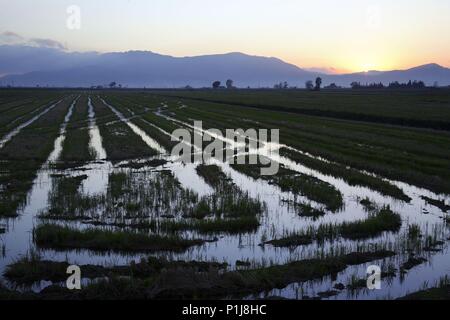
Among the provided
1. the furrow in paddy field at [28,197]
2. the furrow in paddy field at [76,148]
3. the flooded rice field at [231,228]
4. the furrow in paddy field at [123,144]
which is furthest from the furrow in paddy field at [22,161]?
the furrow in paddy field at [123,144]

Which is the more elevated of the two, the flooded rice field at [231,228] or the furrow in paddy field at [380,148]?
the furrow in paddy field at [380,148]

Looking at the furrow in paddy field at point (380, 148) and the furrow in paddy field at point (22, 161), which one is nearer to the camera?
the furrow in paddy field at point (22, 161)

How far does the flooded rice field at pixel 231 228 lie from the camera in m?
8.00

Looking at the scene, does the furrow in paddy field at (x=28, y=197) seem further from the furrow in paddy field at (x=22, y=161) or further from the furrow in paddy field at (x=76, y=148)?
the furrow in paddy field at (x=76, y=148)

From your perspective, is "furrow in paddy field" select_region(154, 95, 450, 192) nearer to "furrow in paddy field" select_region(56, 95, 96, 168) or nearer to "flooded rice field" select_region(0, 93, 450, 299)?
"flooded rice field" select_region(0, 93, 450, 299)

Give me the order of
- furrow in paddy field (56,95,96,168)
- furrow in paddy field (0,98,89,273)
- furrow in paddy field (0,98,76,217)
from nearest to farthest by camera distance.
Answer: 1. furrow in paddy field (0,98,89,273)
2. furrow in paddy field (0,98,76,217)
3. furrow in paddy field (56,95,96,168)

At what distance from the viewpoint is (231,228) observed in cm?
1103

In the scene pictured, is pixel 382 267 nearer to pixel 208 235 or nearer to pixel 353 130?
pixel 208 235

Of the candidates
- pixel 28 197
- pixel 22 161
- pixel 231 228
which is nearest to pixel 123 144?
pixel 22 161

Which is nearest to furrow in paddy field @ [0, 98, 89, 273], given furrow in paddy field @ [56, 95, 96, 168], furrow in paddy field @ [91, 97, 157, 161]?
furrow in paddy field @ [56, 95, 96, 168]

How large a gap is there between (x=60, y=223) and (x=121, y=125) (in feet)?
84.4

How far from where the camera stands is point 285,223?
11609 mm

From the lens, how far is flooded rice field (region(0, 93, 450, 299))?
800cm

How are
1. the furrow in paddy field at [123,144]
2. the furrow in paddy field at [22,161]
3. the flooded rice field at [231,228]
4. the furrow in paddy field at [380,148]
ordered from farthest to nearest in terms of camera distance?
the furrow in paddy field at [123,144]
the furrow in paddy field at [380,148]
the furrow in paddy field at [22,161]
the flooded rice field at [231,228]
